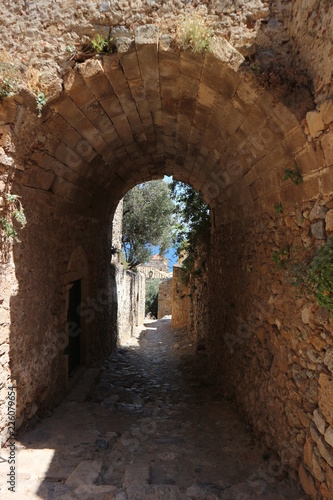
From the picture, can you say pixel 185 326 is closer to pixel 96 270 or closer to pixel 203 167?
pixel 96 270

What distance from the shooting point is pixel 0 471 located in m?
3.15

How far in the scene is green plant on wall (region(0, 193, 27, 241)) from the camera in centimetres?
355

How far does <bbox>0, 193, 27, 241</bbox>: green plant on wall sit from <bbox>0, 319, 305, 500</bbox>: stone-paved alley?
7.66 ft

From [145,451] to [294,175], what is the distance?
139 inches

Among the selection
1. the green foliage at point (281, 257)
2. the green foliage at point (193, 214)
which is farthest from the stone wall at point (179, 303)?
the green foliage at point (281, 257)

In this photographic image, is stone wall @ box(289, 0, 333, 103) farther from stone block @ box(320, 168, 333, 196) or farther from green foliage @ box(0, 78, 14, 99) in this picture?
green foliage @ box(0, 78, 14, 99)

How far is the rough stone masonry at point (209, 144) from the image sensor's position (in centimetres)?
299

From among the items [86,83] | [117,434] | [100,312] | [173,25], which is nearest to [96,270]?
[100,312]

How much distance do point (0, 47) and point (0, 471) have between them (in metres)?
4.37

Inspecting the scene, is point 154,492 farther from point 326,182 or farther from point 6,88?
point 6,88

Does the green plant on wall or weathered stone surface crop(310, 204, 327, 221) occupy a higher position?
the green plant on wall

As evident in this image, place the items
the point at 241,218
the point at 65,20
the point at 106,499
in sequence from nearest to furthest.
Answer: the point at 106,499 → the point at 65,20 → the point at 241,218

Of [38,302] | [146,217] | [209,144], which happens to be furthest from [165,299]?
[38,302]

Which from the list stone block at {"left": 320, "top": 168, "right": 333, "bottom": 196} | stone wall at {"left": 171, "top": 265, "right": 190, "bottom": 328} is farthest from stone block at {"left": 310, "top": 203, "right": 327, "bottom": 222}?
stone wall at {"left": 171, "top": 265, "right": 190, "bottom": 328}
